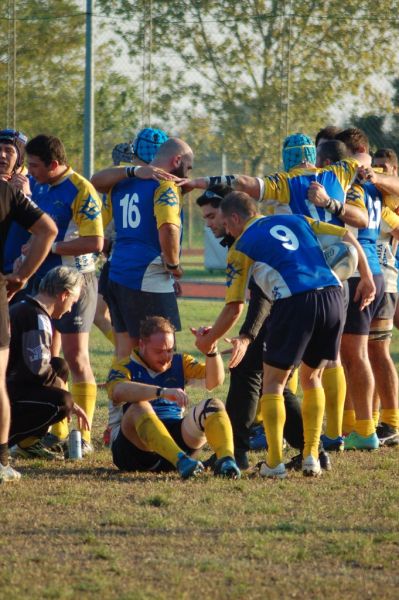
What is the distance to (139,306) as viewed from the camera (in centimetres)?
767

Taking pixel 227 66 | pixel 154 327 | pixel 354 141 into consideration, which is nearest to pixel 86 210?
pixel 154 327

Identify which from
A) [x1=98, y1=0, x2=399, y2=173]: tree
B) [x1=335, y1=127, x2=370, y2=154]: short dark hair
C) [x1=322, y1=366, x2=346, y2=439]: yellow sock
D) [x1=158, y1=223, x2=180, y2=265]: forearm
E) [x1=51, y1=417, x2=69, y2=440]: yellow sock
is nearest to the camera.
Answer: [x1=322, y1=366, x2=346, y2=439]: yellow sock

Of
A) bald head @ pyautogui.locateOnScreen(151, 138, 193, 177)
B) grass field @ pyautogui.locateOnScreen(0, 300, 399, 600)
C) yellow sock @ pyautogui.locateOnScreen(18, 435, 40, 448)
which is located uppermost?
bald head @ pyautogui.locateOnScreen(151, 138, 193, 177)

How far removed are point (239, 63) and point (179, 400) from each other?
13.8m

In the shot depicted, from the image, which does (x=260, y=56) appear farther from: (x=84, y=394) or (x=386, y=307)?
(x=84, y=394)

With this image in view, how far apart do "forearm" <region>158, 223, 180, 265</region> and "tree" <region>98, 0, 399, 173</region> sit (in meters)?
10.6

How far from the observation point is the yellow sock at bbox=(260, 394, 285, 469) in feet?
22.1

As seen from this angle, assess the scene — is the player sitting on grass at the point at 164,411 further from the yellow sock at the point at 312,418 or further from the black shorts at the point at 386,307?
the black shorts at the point at 386,307

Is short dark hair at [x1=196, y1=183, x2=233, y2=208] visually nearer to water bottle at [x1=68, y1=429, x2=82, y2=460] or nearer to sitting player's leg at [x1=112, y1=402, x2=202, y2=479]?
sitting player's leg at [x1=112, y1=402, x2=202, y2=479]

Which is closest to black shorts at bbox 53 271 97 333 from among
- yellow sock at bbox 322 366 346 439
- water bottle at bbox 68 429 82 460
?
water bottle at bbox 68 429 82 460

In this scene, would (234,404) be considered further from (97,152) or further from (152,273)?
(97,152)

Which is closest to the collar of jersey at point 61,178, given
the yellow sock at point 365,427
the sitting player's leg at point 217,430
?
the sitting player's leg at point 217,430

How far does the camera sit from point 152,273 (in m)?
7.67

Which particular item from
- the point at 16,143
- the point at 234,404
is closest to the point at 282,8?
the point at 16,143
